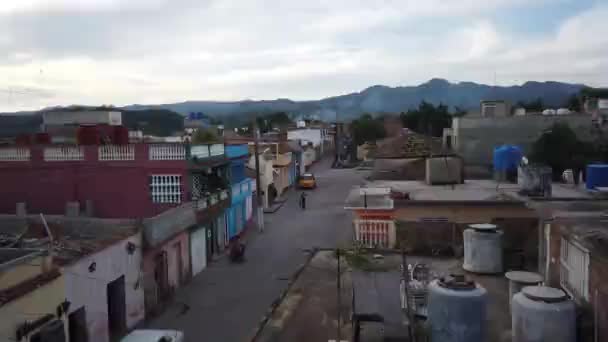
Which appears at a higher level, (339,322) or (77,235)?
(77,235)

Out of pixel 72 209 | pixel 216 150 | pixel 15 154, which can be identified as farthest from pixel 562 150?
pixel 15 154

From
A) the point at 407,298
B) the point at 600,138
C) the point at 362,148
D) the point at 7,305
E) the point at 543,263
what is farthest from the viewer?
the point at 362,148

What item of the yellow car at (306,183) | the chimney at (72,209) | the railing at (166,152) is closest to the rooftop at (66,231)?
the chimney at (72,209)

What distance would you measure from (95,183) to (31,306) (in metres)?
11.0

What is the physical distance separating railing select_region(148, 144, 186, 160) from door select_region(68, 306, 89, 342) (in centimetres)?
884

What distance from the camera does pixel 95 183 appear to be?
21844 millimetres

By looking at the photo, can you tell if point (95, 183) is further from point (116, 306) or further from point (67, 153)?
point (116, 306)

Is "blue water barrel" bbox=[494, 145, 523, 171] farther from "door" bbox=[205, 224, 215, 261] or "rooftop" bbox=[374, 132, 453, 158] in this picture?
"door" bbox=[205, 224, 215, 261]

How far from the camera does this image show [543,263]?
1315cm

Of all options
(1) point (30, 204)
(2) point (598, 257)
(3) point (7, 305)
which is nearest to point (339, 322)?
(2) point (598, 257)

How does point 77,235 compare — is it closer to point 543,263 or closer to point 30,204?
point 30,204

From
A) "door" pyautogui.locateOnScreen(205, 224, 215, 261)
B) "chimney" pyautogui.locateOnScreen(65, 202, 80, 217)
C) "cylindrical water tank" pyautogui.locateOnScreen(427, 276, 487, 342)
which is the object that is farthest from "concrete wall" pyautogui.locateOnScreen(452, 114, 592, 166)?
"cylindrical water tank" pyautogui.locateOnScreen(427, 276, 487, 342)

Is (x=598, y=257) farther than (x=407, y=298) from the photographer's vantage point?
No

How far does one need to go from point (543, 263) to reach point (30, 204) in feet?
61.3
